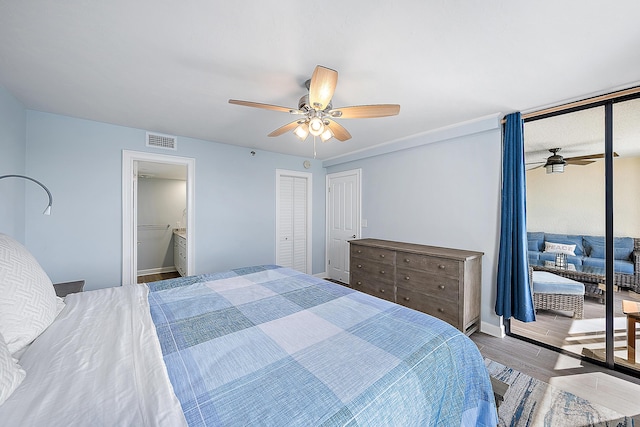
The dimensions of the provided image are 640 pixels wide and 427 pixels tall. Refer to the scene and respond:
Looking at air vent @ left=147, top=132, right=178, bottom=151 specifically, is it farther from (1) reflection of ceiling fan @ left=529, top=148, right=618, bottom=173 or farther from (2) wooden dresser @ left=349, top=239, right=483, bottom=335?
(1) reflection of ceiling fan @ left=529, top=148, right=618, bottom=173

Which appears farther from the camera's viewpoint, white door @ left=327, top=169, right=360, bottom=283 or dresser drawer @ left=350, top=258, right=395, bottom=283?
white door @ left=327, top=169, right=360, bottom=283

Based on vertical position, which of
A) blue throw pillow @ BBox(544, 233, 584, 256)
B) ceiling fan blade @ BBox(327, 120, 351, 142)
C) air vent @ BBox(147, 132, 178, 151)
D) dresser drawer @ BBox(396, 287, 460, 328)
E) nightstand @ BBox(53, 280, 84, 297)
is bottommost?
dresser drawer @ BBox(396, 287, 460, 328)

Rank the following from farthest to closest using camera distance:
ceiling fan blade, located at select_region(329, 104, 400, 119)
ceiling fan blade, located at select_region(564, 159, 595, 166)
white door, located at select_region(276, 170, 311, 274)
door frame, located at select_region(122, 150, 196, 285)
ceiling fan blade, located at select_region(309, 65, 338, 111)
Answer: white door, located at select_region(276, 170, 311, 274) < door frame, located at select_region(122, 150, 196, 285) < ceiling fan blade, located at select_region(564, 159, 595, 166) < ceiling fan blade, located at select_region(329, 104, 400, 119) < ceiling fan blade, located at select_region(309, 65, 338, 111)

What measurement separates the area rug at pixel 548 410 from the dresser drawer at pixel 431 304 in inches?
26.8

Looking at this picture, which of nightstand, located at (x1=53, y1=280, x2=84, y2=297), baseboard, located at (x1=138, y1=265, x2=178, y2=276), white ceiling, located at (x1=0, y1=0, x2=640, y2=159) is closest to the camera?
white ceiling, located at (x1=0, y1=0, x2=640, y2=159)

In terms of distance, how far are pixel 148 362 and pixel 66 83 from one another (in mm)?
2381

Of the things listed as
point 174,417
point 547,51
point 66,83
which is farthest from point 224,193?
point 547,51

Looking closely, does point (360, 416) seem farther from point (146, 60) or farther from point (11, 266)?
point (146, 60)

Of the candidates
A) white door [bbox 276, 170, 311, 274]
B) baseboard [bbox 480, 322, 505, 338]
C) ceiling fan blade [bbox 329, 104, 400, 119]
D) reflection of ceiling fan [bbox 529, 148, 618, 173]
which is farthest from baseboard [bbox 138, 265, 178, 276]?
reflection of ceiling fan [bbox 529, 148, 618, 173]

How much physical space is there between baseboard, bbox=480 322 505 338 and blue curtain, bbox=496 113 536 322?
207 mm

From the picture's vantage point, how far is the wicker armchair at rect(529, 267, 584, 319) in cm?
242

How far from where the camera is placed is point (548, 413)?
5.32 ft

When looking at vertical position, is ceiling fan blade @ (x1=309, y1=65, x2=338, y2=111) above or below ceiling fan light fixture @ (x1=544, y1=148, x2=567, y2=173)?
above

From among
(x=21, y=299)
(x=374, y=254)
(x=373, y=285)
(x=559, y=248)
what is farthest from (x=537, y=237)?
(x=21, y=299)
